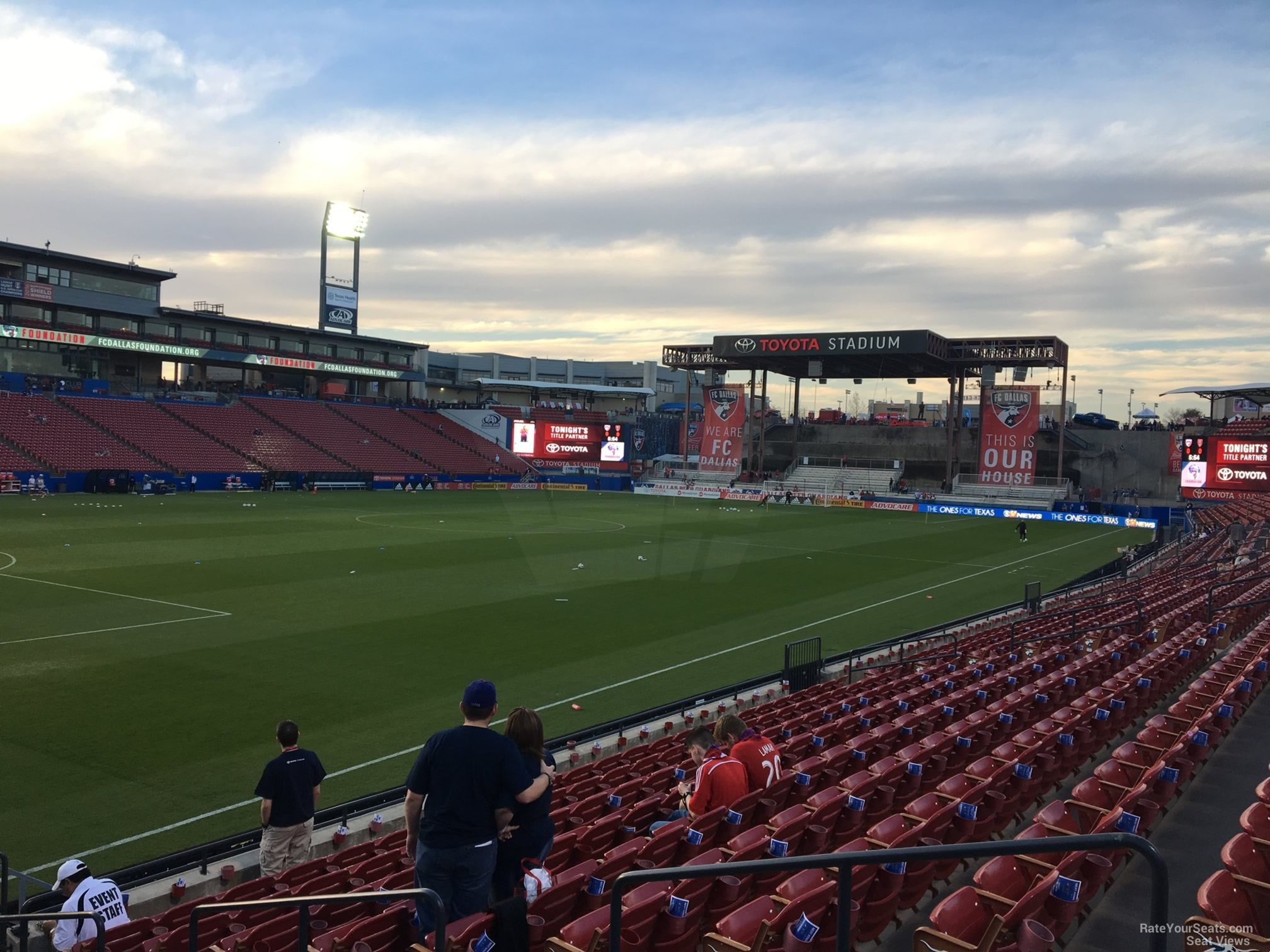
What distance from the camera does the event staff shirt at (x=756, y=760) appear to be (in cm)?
759

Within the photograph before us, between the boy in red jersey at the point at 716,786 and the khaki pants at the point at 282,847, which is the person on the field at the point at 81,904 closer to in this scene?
the khaki pants at the point at 282,847

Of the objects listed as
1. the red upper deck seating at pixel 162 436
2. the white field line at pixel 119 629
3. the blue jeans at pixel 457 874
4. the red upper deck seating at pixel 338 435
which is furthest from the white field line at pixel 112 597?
the red upper deck seating at pixel 338 435

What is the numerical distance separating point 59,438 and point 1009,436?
6362 centimetres

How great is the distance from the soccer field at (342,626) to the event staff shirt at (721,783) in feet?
21.0

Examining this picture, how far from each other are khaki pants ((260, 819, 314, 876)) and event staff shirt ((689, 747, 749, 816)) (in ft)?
12.9

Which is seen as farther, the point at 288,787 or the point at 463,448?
the point at 463,448

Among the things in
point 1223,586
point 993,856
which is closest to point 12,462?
point 1223,586

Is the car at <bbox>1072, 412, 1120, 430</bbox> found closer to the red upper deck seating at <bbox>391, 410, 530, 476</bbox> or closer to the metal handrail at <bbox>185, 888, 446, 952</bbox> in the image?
the red upper deck seating at <bbox>391, 410, 530, 476</bbox>

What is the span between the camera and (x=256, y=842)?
31.2ft

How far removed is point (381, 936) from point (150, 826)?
20.8 ft

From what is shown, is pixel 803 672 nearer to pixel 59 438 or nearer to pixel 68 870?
pixel 68 870

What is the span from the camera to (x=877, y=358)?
68562mm

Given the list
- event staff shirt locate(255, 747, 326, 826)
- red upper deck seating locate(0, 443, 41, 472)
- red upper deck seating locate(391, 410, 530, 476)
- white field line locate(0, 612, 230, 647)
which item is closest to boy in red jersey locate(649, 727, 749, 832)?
event staff shirt locate(255, 747, 326, 826)

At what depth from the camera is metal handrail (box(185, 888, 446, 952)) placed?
4.21 m
